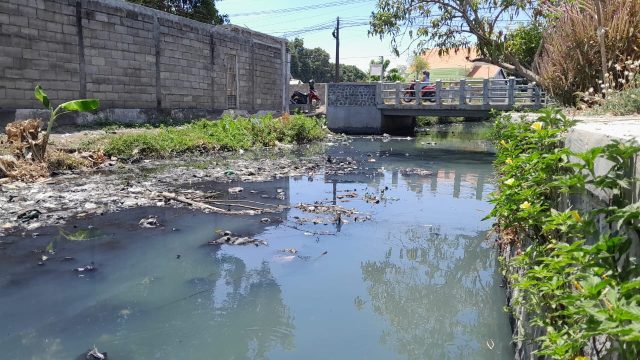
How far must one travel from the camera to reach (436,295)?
418 cm

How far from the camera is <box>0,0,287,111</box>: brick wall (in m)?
10.7

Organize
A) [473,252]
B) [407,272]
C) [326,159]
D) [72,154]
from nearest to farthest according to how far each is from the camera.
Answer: [407,272], [473,252], [72,154], [326,159]

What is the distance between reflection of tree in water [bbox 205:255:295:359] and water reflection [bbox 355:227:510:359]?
0.74 metres

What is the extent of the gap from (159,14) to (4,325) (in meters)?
13.0

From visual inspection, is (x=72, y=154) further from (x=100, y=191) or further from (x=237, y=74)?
(x=237, y=74)

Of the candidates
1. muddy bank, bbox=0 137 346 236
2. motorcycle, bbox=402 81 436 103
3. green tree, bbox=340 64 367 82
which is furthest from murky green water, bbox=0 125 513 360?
green tree, bbox=340 64 367 82

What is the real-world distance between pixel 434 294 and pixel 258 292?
148 centimetres

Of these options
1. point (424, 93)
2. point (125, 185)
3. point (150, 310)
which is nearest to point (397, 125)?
point (424, 93)

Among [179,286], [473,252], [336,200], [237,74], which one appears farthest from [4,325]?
[237,74]

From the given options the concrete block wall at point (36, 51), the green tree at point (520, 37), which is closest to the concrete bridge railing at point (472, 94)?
the green tree at point (520, 37)

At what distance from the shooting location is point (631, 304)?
1.16m

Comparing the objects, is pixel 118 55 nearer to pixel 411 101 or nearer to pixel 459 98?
pixel 459 98

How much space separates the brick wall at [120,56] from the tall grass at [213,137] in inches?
68.4

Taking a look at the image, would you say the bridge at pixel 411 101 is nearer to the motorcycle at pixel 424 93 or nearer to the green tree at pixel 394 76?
the motorcycle at pixel 424 93
